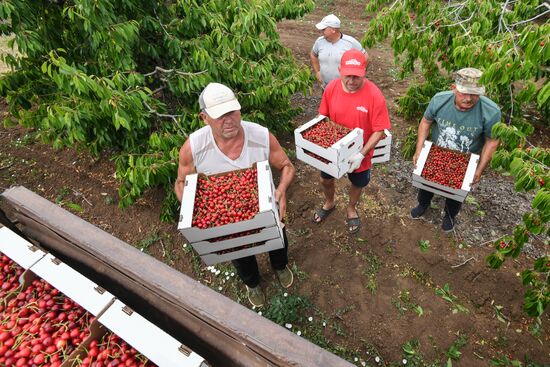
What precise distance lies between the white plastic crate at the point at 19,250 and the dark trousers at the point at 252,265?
202 centimetres

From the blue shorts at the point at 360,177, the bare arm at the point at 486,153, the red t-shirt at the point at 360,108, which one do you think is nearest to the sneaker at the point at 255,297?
the blue shorts at the point at 360,177

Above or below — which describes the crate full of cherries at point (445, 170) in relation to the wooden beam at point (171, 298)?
below

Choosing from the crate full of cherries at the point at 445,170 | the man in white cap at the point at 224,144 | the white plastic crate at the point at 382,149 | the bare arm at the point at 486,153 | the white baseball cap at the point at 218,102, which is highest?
the white baseball cap at the point at 218,102

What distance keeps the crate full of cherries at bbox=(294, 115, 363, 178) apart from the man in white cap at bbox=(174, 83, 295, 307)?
26.2 inches

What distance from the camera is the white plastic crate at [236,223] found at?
2.68 meters

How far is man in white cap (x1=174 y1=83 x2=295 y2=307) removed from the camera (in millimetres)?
2736

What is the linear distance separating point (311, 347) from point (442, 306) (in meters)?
3.26

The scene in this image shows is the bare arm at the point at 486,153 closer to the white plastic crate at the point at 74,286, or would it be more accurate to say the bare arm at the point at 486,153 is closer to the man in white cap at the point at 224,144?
the man in white cap at the point at 224,144

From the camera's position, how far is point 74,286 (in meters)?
1.74

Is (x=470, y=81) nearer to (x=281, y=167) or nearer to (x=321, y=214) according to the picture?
(x=281, y=167)

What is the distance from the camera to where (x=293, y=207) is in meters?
5.41

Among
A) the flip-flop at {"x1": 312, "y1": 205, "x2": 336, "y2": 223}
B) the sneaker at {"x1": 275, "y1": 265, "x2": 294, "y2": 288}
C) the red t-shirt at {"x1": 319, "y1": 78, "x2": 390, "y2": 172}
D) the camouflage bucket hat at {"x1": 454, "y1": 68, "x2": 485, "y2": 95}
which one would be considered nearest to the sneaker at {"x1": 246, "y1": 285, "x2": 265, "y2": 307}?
the sneaker at {"x1": 275, "y1": 265, "x2": 294, "y2": 288}

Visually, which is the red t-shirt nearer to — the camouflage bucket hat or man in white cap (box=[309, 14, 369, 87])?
the camouflage bucket hat

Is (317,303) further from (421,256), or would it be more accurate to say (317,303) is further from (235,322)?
(235,322)
